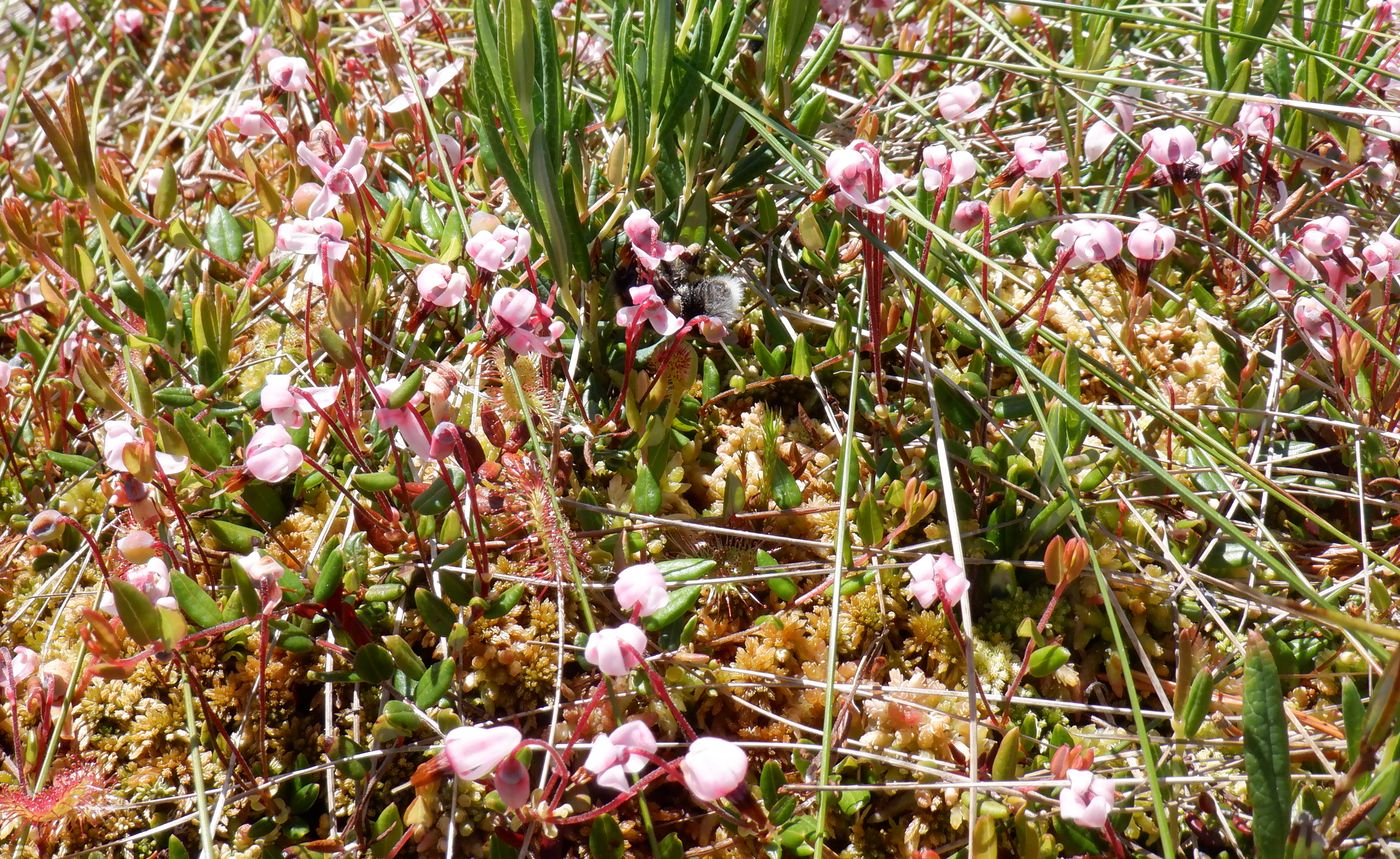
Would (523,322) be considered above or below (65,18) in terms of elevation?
below

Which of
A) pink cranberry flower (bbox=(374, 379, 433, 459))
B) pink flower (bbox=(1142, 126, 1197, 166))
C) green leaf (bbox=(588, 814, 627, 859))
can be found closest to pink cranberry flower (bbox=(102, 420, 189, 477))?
pink cranberry flower (bbox=(374, 379, 433, 459))

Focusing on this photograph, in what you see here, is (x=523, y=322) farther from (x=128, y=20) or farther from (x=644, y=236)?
(x=128, y=20)

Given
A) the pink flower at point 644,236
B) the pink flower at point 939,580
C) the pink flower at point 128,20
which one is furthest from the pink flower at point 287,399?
the pink flower at point 128,20

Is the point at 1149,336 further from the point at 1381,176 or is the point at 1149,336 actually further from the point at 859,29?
the point at 859,29

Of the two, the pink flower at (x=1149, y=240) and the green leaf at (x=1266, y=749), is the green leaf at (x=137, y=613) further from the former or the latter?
the pink flower at (x=1149, y=240)

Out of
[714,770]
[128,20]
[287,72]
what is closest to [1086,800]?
[714,770]

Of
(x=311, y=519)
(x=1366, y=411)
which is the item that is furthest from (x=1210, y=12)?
(x=311, y=519)
